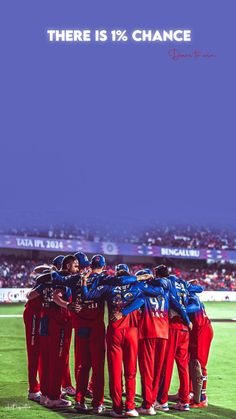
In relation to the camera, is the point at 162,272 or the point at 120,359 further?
the point at 162,272

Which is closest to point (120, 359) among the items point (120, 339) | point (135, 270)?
point (120, 339)

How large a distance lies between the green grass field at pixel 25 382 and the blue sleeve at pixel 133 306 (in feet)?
4.72

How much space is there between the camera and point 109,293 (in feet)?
29.2

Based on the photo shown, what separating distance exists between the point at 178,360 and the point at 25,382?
11.5 feet

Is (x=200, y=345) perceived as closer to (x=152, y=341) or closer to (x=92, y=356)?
(x=152, y=341)

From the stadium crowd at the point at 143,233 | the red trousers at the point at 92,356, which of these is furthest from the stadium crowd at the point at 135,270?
the red trousers at the point at 92,356

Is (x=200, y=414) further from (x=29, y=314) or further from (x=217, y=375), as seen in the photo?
(x=217, y=375)

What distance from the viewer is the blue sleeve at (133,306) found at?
8859mm

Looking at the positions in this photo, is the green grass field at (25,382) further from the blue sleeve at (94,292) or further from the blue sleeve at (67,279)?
the blue sleeve at (67,279)

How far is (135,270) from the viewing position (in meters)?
51.0

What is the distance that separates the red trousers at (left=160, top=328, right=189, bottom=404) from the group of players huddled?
14 millimetres

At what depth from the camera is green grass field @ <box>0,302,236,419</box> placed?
9.23 m

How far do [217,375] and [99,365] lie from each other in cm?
488

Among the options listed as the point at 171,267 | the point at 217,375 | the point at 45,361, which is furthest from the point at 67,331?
the point at 171,267
